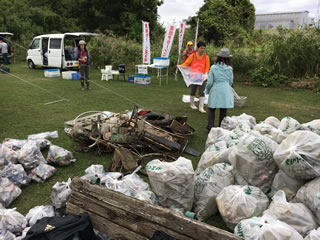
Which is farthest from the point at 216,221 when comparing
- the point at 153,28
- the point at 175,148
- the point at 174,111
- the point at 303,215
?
the point at 153,28

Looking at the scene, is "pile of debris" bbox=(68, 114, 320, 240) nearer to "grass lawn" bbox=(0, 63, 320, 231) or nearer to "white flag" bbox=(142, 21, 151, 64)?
"grass lawn" bbox=(0, 63, 320, 231)

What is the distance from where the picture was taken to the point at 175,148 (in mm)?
4160

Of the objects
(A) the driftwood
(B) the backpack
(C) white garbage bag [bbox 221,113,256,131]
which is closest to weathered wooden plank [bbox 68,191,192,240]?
(A) the driftwood

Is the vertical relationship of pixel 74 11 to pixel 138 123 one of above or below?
above

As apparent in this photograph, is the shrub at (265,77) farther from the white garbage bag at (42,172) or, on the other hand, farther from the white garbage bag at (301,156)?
the white garbage bag at (42,172)

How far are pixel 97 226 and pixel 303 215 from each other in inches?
66.0

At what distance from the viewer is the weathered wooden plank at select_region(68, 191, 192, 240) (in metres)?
1.95

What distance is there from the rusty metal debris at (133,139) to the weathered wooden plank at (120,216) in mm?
1337

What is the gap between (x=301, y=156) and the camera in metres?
2.24

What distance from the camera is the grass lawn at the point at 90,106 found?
3791 mm

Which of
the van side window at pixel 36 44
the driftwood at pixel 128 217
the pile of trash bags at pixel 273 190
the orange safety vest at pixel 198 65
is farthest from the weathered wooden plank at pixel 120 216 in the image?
the van side window at pixel 36 44

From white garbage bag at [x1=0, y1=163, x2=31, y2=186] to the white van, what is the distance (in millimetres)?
11811

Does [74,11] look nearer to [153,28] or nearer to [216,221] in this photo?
[153,28]

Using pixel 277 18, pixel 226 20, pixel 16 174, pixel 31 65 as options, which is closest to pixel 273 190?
pixel 16 174
